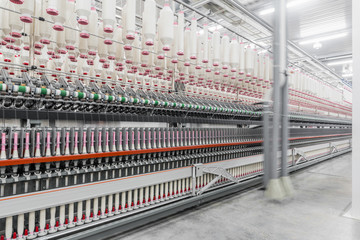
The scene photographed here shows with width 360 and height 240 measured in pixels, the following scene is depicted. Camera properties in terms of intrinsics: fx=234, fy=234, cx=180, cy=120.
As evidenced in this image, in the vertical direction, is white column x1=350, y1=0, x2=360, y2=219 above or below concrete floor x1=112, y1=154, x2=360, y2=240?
above

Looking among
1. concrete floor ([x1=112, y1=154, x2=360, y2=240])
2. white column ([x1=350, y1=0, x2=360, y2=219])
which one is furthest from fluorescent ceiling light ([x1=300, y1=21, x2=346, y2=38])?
concrete floor ([x1=112, y1=154, x2=360, y2=240])

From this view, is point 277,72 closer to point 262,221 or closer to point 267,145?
point 267,145

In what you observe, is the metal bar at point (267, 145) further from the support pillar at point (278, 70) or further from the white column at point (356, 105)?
the white column at point (356, 105)

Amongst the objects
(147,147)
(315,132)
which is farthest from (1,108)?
(315,132)

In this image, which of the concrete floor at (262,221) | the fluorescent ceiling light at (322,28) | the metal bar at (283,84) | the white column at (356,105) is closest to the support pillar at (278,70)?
the metal bar at (283,84)

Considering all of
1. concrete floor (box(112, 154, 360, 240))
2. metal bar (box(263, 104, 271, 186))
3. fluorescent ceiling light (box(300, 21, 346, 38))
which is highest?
fluorescent ceiling light (box(300, 21, 346, 38))

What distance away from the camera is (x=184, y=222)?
3.40m

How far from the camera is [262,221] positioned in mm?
3492

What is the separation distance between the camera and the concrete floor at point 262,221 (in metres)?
3.05

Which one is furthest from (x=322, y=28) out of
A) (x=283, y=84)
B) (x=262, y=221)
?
(x=283, y=84)

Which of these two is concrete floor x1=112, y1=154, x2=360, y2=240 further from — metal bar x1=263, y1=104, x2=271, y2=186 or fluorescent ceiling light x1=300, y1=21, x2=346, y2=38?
fluorescent ceiling light x1=300, y1=21, x2=346, y2=38

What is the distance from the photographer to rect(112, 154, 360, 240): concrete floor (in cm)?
305

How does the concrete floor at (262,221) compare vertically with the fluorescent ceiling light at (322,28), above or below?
below

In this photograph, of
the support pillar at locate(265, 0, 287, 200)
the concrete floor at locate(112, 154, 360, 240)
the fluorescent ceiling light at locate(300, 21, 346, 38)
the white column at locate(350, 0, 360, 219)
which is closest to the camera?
the support pillar at locate(265, 0, 287, 200)
